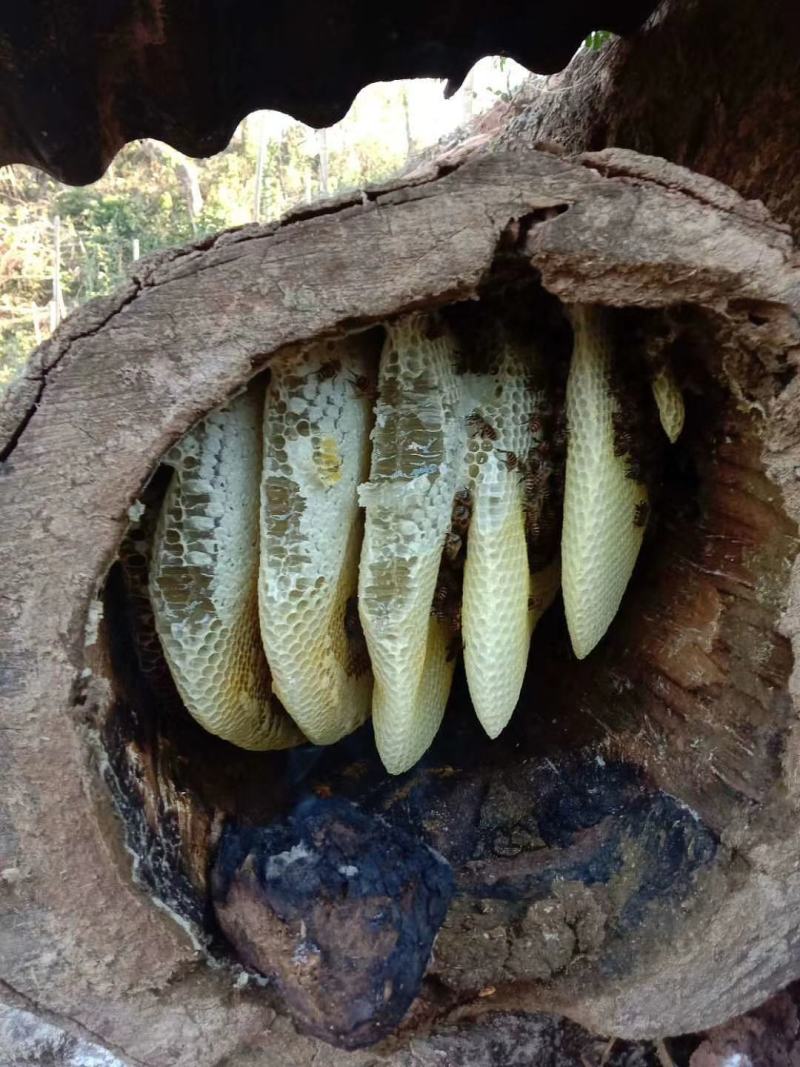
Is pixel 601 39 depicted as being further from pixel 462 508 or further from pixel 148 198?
pixel 148 198

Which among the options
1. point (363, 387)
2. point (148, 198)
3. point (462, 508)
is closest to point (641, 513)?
point (462, 508)

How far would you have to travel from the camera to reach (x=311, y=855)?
1.00 metres

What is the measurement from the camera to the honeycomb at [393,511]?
0.90m

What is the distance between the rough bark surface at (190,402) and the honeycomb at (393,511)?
12cm

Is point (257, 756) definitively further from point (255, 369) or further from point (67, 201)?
point (67, 201)

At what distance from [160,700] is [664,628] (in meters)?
0.69

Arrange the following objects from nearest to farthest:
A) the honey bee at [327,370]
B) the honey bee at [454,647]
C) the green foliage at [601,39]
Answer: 1. the honey bee at [327,370]
2. the honey bee at [454,647]
3. the green foliage at [601,39]

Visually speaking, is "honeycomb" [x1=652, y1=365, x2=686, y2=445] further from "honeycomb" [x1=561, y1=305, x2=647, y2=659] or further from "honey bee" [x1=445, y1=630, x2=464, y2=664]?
"honey bee" [x1=445, y1=630, x2=464, y2=664]

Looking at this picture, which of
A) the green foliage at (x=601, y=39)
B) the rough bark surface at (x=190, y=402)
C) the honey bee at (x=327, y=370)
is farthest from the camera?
the green foliage at (x=601, y=39)

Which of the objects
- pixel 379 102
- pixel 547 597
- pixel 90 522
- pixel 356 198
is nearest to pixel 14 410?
pixel 90 522

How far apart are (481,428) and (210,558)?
1.14ft

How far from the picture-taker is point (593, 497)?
939mm

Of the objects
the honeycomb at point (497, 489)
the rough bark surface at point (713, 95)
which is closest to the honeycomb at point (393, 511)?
the honeycomb at point (497, 489)

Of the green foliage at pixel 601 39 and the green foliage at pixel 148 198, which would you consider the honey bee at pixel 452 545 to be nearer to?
the green foliage at pixel 601 39
